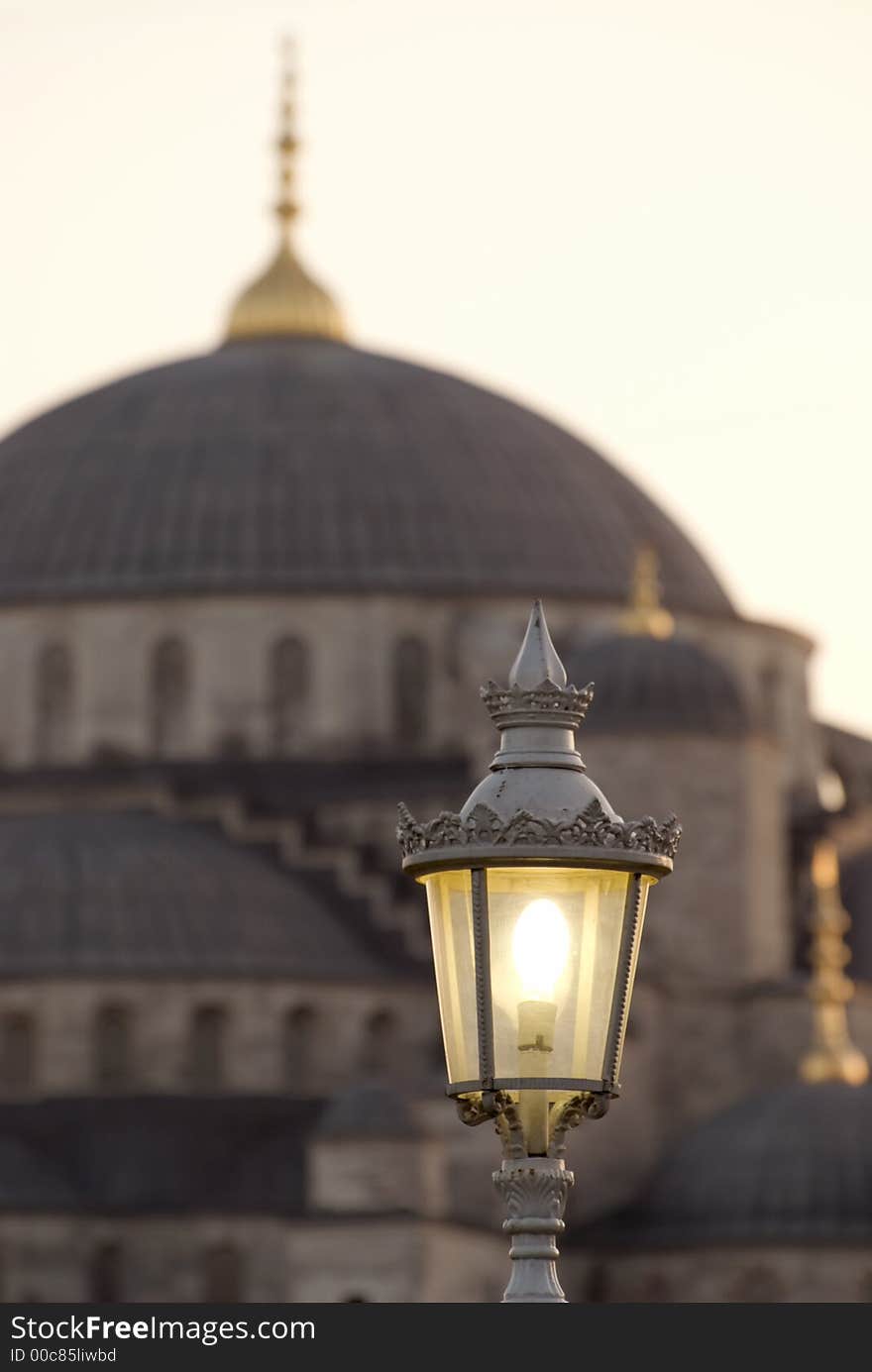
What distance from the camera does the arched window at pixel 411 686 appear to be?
8569cm

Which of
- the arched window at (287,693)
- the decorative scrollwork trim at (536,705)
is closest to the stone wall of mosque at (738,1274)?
the arched window at (287,693)

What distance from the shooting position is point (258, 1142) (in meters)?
73.2

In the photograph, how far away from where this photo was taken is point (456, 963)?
17.6 metres

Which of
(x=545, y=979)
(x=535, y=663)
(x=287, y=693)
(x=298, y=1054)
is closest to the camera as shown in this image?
(x=545, y=979)

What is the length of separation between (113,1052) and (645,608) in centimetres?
1319

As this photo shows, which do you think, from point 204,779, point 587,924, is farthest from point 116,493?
point 587,924

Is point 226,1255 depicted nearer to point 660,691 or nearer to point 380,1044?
point 380,1044

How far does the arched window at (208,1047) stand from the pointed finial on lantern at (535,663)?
185 feet

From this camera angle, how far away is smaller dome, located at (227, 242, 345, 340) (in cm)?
9600

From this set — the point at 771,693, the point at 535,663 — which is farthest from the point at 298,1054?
the point at 535,663

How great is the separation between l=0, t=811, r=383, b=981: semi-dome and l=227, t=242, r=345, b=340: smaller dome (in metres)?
19.8

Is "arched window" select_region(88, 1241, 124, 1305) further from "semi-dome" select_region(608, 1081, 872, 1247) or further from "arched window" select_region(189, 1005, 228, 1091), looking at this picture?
"semi-dome" select_region(608, 1081, 872, 1247)

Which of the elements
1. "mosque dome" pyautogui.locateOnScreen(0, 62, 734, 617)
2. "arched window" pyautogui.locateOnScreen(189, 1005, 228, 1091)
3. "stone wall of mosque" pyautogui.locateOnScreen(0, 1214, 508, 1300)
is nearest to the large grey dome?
"mosque dome" pyautogui.locateOnScreen(0, 62, 734, 617)

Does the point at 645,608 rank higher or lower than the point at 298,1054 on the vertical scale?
higher
